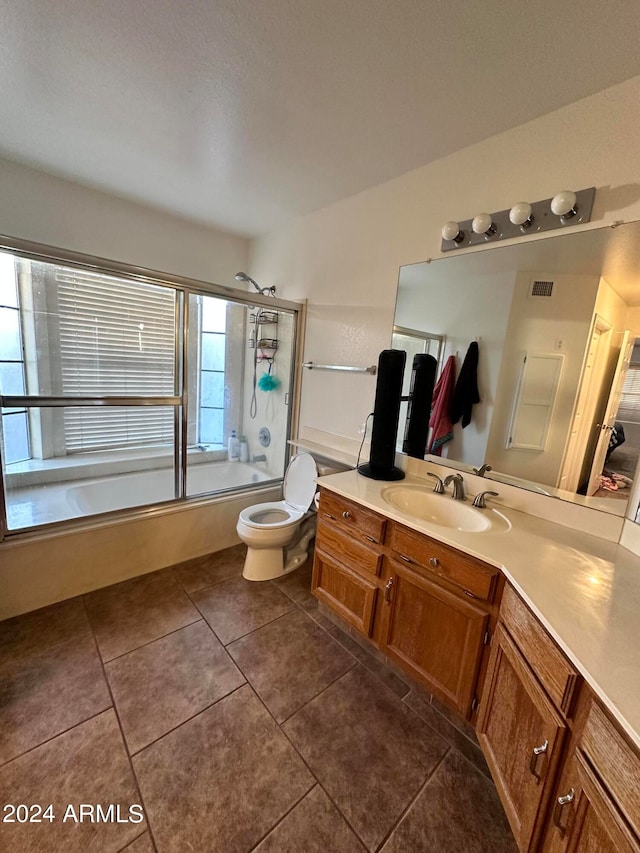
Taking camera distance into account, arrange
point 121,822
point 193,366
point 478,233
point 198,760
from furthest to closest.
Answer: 1. point 193,366
2. point 478,233
3. point 198,760
4. point 121,822

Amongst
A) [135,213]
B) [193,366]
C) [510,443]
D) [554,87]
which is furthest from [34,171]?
→ [510,443]

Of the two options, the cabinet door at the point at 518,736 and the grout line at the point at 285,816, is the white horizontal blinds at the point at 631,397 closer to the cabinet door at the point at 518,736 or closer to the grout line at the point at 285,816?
the cabinet door at the point at 518,736

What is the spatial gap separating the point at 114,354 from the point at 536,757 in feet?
10.6

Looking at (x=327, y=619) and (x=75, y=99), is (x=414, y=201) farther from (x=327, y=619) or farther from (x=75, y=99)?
(x=327, y=619)

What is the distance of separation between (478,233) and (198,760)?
2526 mm

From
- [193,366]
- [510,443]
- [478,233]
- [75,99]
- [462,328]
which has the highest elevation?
[75,99]

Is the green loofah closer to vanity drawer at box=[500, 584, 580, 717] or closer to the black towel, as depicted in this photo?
the black towel

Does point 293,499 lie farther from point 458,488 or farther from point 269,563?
point 458,488

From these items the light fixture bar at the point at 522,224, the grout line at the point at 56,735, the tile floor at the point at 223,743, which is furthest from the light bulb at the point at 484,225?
the grout line at the point at 56,735

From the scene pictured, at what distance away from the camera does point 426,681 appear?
4.66 feet

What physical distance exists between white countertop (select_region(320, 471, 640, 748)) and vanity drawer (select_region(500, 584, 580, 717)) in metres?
0.06

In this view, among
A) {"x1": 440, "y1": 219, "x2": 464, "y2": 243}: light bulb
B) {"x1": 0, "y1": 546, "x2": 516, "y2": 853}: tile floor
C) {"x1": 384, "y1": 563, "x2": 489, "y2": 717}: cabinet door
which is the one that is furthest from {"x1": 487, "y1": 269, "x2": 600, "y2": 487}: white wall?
{"x1": 0, "y1": 546, "x2": 516, "y2": 853}: tile floor

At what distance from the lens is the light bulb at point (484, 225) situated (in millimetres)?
1601

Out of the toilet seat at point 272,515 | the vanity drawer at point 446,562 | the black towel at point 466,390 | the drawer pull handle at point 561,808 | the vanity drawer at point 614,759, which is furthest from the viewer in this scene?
the toilet seat at point 272,515
